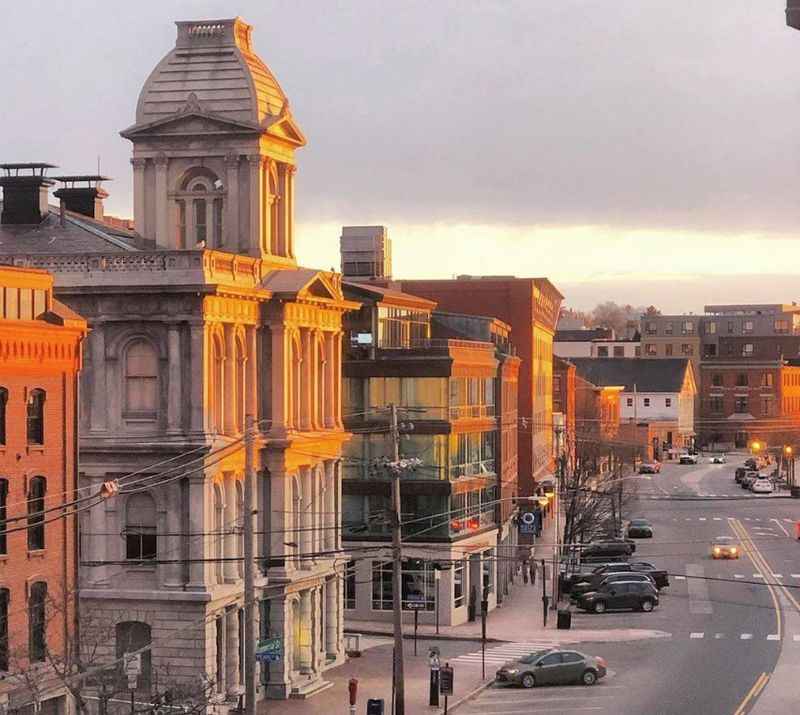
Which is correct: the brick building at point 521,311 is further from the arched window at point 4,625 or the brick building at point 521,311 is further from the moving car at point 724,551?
the arched window at point 4,625

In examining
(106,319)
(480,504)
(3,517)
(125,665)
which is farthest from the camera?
(480,504)

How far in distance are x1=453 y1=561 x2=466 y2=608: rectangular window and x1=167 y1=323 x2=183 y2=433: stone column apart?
1069 inches

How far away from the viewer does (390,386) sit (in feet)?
296

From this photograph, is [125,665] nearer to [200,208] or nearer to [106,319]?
[106,319]

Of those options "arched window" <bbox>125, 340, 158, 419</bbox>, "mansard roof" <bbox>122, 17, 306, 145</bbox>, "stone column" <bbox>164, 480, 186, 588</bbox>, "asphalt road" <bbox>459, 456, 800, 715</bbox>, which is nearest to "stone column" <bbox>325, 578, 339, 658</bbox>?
"asphalt road" <bbox>459, 456, 800, 715</bbox>

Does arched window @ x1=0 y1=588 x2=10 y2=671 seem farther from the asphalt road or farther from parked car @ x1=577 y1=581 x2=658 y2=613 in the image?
parked car @ x1=577 y1=581 x2=658 y2=613

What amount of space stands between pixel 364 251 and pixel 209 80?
43680 mm

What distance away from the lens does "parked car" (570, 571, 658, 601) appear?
316ft

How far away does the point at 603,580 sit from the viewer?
9719 cm

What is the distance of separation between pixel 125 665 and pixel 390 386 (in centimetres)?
3276

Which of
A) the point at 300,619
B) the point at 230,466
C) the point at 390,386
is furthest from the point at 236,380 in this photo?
the point at 390,386

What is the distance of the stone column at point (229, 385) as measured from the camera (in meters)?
67.8

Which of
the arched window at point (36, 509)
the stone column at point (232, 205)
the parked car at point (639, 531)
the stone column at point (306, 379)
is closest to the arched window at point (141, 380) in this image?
the stone column at point (232, 205)

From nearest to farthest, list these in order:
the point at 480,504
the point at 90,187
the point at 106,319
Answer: the point at 106,319 < the point at 90,187 < the point at 480,504
